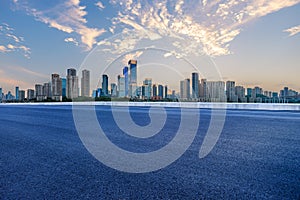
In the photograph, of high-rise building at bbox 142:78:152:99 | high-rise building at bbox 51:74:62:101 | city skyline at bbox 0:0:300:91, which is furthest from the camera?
high-rise building at bbox 51:74:62:101

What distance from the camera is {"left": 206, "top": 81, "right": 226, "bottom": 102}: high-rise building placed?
68.6ft

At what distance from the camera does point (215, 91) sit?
21453 millimetres

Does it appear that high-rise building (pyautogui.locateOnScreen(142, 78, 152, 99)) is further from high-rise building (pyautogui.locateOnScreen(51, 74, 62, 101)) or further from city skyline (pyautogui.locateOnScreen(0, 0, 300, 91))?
high-rise building (pyautogui.locateOnScreen(51, 74, 62, 101))

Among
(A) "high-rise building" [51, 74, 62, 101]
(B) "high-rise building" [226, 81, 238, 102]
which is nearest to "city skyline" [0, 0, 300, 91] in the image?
(B) "high-rise building" [226, 81, 238, 102]

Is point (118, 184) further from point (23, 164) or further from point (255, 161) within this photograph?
point (255, 161)

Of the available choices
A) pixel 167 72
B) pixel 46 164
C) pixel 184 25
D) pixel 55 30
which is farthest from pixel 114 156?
pixel 55 30

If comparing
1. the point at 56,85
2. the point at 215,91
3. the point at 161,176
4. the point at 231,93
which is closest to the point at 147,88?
the point at 215,91

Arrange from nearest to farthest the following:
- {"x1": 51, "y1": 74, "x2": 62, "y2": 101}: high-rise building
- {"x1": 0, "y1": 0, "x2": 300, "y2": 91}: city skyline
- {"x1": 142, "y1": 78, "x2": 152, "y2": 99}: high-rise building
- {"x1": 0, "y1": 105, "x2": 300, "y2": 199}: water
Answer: {"x1": 0, "y1": 105, "x2": 300, "y2": 199}: water, {"x1": 0, "y1": 0, "x2": 300, "y2": 91}: city skyline, {"x1": 142, "y1": 78, "x2": 152, "y2": 99}: high-rise building, {"x1": 51, "y1": 74, "x2": 62, "y2": 101}: high-rise building

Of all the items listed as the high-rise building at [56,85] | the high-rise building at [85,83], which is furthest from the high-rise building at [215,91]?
the high-rise building at [56,85]

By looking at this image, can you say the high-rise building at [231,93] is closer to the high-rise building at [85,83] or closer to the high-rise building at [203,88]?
the high-rise building at [203,88]

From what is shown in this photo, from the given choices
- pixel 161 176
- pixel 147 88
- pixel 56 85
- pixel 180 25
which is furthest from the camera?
pixel 56 85

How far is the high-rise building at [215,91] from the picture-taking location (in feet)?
68.6

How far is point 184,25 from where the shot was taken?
19.3 meters

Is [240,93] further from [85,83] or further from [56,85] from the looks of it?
[56,85]
